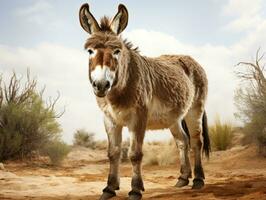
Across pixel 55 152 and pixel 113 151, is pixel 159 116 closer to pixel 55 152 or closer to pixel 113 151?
pixel 113 151

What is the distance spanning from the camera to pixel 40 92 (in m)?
14.7

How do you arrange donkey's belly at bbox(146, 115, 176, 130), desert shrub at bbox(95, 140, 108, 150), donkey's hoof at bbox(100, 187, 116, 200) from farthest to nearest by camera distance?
desert shrub at bbox(95, 140, 108, 150)
donkey's belly at bbox(146, 115, 176, 130)
donkey's hoof at bbox(100, 187, 116, 200)

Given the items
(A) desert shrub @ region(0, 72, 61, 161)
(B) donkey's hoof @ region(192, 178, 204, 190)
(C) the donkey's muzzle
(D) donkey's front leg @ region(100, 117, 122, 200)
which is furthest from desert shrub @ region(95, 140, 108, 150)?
(C) the donkey's muzzle

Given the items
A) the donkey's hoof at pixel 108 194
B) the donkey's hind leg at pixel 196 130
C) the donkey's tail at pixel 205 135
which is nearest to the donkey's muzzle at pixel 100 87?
the donkey's hoof at pixel 108 194

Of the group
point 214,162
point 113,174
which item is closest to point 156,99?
point 113,174

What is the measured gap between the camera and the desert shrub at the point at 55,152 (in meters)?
13.8

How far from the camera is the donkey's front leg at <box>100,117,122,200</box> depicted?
5.89 meters

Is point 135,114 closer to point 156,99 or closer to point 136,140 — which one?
point 136,140

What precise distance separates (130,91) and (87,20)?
1.18 meters

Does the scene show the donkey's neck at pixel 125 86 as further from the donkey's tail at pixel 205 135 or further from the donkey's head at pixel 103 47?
the donkey's tail at pixel 205 135

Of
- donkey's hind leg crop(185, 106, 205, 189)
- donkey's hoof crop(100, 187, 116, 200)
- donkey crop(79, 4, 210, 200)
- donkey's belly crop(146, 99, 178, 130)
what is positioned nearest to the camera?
donkey crop(79, 4, 210, 200)

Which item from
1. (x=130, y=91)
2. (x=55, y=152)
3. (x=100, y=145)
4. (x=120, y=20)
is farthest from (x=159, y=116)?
(x=100, y=145)

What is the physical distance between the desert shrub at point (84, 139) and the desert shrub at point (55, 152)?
690 centimetres

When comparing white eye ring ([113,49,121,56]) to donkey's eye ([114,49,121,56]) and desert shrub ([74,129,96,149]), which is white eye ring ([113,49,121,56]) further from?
desert shrub ([74,129,96,149])
